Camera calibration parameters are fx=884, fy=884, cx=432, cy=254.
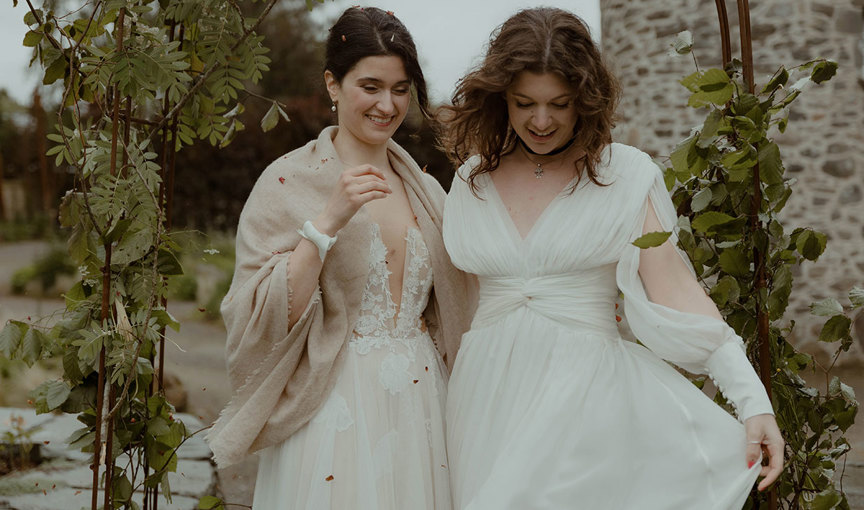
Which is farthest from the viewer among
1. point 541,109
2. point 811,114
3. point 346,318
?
point 811,114

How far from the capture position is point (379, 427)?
227 centimetres

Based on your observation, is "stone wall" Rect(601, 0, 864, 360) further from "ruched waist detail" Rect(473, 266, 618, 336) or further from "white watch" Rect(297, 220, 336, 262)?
"white watch" Rect(297, 220, 336, 262)

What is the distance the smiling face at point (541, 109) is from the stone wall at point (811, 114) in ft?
17.8

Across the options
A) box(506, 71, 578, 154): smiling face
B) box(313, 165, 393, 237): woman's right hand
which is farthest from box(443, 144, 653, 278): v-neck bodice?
box(313, 165, 393, 237): woman's right hand

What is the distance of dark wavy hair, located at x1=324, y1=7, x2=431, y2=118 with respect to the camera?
2.32 m

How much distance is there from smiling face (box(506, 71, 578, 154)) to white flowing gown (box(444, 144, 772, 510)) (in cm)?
14

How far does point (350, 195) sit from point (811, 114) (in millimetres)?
6246

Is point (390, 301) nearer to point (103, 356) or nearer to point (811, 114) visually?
point (103, 356)

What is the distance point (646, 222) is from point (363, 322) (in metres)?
0.78

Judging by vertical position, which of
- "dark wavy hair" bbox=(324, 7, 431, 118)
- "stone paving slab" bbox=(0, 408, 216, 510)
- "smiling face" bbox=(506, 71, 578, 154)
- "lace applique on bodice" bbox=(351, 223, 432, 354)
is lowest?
"stone paving slab" bbox=(0, 408, 216, 510)

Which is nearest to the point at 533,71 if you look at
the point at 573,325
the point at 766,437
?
the point at 573,325

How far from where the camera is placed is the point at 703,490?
1.86 m

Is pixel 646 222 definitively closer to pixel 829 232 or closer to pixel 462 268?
pixel 462 268

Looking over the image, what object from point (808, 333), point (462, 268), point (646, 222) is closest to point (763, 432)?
point (646, 222)
